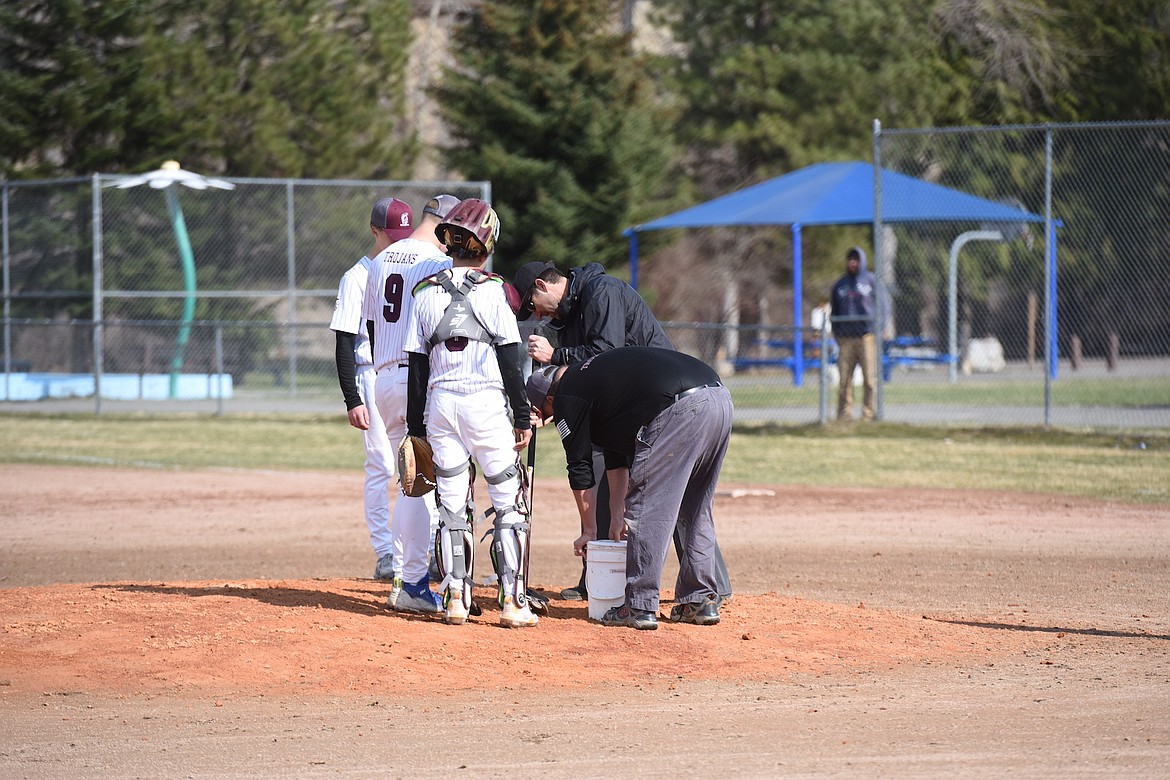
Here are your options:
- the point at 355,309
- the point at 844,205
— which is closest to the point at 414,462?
the point at 355,309

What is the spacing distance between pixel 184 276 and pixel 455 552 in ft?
66.6

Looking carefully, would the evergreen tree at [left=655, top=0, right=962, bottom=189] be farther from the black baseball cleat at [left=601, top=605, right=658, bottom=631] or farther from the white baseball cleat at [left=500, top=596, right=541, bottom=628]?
the white baseball cleat at [left=500, top=596, right=541, bottom=628]

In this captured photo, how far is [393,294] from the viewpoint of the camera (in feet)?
25.8

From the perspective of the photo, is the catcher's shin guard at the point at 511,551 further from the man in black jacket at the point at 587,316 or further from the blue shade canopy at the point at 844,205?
the blue shade canopy at the point at 844,205

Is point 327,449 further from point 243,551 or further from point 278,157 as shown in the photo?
point 278,157

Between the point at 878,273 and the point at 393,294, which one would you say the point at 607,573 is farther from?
the point at 878,273

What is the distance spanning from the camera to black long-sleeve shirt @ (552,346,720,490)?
22.5 ft

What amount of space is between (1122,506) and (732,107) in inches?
1133

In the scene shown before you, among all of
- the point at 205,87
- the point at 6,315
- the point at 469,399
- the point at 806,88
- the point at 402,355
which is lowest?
the point at 469,399

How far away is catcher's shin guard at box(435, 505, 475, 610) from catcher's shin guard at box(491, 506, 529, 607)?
0.44 ft

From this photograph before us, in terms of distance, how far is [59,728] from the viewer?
18.1 ft

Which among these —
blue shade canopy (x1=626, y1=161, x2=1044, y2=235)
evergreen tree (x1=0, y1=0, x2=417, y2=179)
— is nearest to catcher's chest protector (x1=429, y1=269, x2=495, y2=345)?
blue shade canopy (x1=626, y1=161, x2=1044, y2=235)

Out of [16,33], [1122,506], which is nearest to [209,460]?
[1122,506]

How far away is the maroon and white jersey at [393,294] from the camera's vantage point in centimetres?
771
